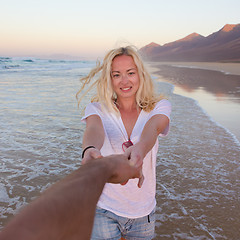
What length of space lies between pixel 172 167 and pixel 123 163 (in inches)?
139

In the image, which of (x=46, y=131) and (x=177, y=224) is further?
(x=46, y=131)

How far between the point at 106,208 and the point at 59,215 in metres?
1.65

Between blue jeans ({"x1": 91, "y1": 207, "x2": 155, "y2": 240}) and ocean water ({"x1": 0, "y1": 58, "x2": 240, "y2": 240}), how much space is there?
0.87m

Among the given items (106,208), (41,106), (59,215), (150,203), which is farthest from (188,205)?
(41,106)

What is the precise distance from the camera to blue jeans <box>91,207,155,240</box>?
6.92ft

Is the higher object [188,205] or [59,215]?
[59,215]

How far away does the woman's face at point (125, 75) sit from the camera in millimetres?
2574

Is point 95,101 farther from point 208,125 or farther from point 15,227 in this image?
point 208,125

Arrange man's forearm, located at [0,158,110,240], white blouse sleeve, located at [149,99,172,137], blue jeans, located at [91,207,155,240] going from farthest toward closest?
white blouse sleeve, located at [149,99,172,137] < blue jeans, located at [91,207,155,240] < man's forearm, located at [0,158,110,240]

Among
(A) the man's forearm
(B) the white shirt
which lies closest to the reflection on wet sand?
(B) the white shirt

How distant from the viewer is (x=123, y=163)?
1.35m

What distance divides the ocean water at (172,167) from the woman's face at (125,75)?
0.63 meters

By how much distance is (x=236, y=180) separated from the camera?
4.16 meters

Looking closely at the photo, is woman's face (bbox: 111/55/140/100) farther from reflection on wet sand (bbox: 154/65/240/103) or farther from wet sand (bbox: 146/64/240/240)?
reflection on wet sand (bbox: 154/65/240/103)
